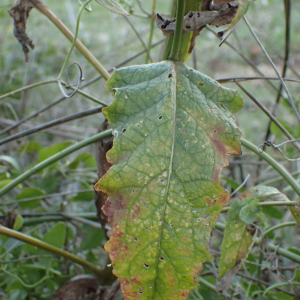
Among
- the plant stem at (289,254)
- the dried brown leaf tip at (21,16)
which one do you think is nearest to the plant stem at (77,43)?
the dried brown leaf tip at (21,16)

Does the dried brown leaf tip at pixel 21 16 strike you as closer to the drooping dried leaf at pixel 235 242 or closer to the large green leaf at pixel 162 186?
the large green leaf at pixel 162 186

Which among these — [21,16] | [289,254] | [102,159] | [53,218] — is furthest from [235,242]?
[21,16]

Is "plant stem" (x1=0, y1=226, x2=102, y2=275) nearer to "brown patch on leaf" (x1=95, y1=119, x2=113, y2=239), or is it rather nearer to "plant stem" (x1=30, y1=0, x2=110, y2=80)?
"brown patch on leaf" (x1=95, y1=119, x2=113, y2=239)

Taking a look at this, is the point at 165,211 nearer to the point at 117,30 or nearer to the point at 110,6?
the point at 110,6

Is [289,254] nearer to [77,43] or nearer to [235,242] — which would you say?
[235,242]

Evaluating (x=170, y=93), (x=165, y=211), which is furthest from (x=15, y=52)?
(x=165, y=211)

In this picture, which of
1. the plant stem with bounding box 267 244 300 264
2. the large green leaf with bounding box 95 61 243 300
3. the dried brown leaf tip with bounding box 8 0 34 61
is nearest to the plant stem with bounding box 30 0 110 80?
the dried brown leaf tip with bounding box 8 0 34 61
